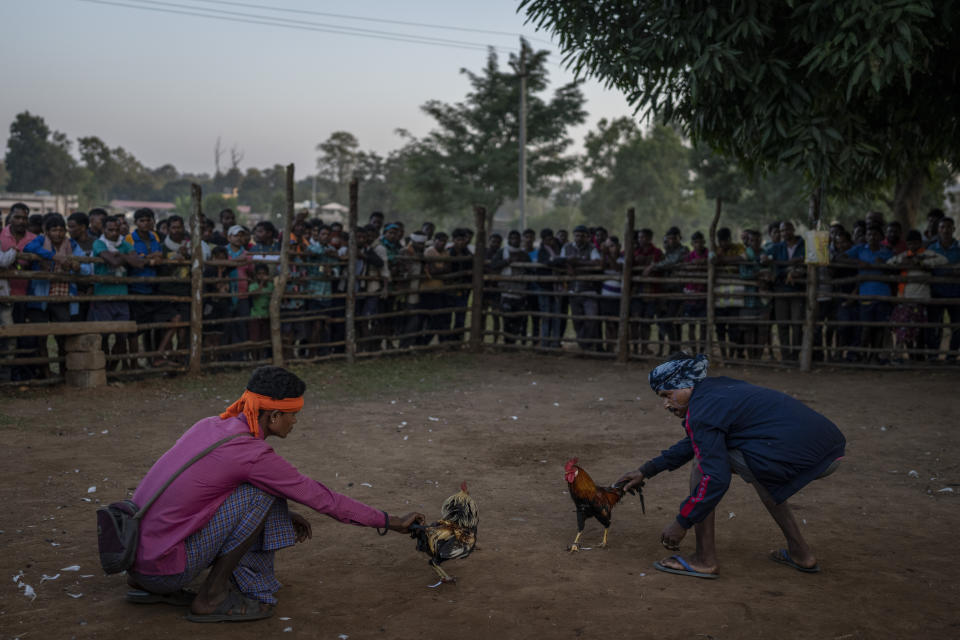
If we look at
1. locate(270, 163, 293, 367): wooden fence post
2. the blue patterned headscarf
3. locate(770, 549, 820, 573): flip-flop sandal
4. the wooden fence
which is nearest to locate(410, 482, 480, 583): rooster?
the blue patterned headscarf

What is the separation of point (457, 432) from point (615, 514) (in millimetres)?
2572

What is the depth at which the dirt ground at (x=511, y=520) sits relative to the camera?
3605mm

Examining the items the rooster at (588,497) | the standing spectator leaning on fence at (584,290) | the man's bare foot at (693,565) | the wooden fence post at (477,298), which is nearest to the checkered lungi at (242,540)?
the rooster at (588,497)

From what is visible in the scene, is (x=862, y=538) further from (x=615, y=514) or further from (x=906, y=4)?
(x=906, y=4)

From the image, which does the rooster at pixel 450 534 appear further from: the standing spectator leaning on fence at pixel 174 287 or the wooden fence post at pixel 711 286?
the wooden fence post at pixel 711 286

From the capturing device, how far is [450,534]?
12.9ft

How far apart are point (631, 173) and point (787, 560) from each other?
4400 centimetres

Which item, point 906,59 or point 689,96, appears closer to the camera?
point 906,59

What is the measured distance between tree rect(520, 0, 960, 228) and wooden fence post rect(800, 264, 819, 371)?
4.58 ft

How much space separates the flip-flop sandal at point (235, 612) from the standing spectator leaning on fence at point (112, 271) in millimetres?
6440

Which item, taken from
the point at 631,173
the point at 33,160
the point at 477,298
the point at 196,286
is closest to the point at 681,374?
the point at 196,286

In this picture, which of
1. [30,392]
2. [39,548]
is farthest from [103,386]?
[39,548]

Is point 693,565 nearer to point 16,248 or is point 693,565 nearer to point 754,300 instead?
point 754,300

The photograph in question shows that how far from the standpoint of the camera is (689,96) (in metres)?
9.16
